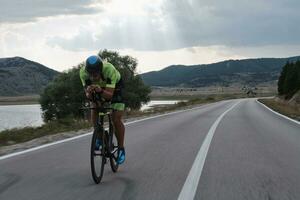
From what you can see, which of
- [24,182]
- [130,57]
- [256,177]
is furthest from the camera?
[130,57]

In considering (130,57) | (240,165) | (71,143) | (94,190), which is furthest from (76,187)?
(130,57)

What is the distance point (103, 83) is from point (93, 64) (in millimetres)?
441

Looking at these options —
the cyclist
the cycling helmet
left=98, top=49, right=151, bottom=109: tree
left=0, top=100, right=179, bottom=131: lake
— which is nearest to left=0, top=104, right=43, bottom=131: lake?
left=0, top=100, right=179, bottom=131: lake

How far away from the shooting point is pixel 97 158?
6703 millimetres

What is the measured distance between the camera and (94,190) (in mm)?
6207

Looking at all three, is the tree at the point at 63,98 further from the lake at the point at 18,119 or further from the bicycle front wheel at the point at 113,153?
the bicycle front wheel at the point at 113,153

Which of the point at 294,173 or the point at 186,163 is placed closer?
the point at 294,173

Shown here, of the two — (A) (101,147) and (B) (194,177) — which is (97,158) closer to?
(A) (101,147)

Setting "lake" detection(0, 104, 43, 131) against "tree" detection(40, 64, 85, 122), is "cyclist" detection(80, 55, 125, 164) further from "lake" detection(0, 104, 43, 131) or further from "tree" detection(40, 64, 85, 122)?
"tree" detection(40, 64, 85, 122)

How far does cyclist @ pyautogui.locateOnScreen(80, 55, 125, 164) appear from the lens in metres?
6.60

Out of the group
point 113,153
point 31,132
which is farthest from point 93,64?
point 31,132

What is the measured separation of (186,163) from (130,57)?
63656mm

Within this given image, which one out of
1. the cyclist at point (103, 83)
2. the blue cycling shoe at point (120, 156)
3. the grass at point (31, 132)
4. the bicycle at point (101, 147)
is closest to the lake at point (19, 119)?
the grass at point (31, 132)

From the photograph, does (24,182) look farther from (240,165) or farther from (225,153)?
(225,153)
